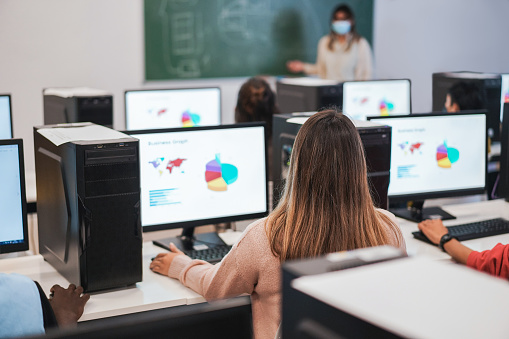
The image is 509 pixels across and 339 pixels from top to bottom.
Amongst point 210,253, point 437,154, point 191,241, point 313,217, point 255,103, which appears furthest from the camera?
point 255,103

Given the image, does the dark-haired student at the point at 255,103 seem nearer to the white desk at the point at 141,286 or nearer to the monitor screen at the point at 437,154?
the monitor screen at the point at 437,154

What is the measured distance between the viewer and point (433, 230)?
2.36 metres

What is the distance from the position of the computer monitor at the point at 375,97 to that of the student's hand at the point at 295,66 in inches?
67.3

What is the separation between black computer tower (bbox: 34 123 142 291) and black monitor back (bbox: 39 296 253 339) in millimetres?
1101

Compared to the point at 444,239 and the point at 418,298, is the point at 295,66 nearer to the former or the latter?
the point at 444,239

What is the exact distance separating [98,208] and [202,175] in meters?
0.49

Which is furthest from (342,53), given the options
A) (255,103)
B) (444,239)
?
(444,239)

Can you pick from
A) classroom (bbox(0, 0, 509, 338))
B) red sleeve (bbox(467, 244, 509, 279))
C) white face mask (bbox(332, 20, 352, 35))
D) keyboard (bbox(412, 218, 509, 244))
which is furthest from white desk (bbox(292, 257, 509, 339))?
white face mask (bbox(332, 20, 352, 35))

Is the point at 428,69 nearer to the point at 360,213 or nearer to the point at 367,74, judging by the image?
the point at 367,74

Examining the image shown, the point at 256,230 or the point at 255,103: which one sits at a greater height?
the point at 255,103

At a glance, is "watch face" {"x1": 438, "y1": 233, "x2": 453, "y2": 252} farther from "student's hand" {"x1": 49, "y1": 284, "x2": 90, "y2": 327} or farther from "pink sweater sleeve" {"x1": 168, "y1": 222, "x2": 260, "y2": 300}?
"student's hand" {"x1": 49, "y1": 284, "x2": 90, "y2": 327}

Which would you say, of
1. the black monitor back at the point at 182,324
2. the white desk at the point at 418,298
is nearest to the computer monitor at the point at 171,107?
the black monitor back at the point at 182,324

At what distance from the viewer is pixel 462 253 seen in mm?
2154

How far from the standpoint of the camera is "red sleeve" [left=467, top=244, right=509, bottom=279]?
75.8 inches
